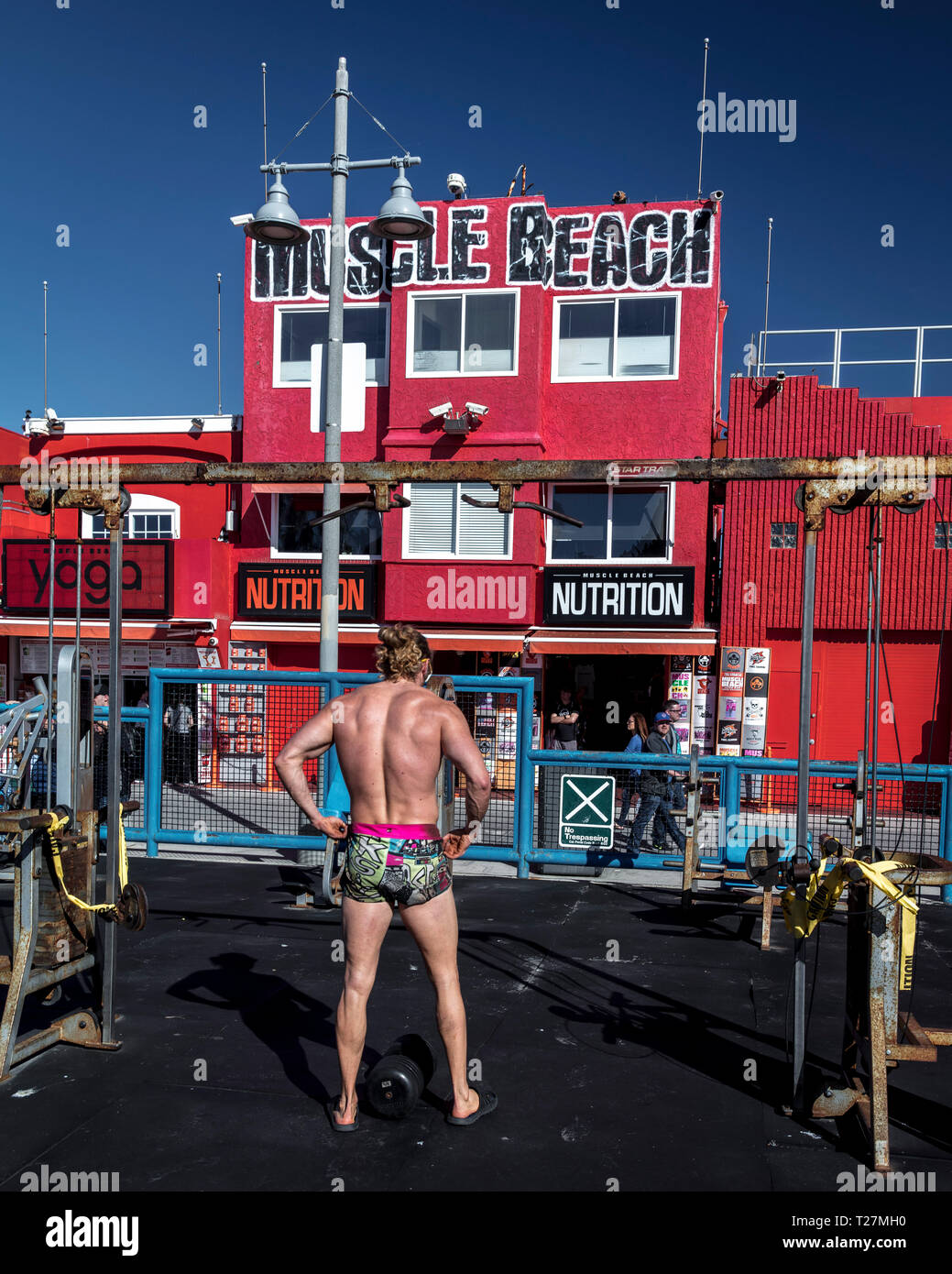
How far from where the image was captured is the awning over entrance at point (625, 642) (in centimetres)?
1619

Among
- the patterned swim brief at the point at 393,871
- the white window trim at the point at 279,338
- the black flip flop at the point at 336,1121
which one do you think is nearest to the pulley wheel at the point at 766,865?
the patterned swim brief at the point at 393,871

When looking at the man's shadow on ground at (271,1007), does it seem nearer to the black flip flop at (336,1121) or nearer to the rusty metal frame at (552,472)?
the black flip flop at (336,1121)

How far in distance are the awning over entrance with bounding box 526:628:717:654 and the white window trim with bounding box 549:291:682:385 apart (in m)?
4.47

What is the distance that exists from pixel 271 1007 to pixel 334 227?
28.3 ft

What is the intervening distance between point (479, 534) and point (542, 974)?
11615 mm

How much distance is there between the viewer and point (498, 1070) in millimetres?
5070

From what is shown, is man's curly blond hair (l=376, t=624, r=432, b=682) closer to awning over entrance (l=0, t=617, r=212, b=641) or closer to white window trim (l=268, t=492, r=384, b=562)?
white window trim (l=268, t=492, r=384, b=562)

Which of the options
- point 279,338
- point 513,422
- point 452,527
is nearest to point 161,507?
point 279,338

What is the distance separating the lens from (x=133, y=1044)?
5340 millimetres

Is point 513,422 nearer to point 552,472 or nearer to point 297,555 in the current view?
point 297,555

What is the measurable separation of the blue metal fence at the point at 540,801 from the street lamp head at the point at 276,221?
500cm
